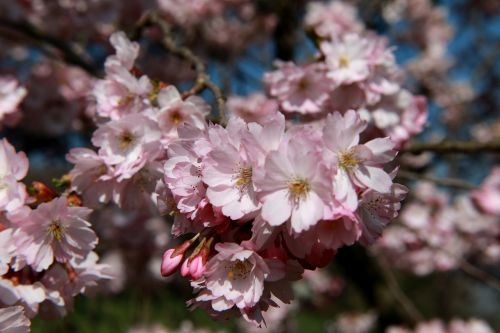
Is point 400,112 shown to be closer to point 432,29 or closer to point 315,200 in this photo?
point 315,200

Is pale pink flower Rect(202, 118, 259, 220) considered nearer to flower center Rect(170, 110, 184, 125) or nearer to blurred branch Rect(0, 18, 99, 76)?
flower center Rect(170, 110, 184, 125)

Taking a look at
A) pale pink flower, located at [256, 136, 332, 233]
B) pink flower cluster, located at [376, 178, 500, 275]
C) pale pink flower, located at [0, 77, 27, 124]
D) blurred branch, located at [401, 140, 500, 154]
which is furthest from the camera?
pink flower cluster, located at [376, 178, 500, 275]

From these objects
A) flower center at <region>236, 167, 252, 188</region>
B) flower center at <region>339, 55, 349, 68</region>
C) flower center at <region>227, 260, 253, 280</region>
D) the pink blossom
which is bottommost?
flower center at <region>227, 260, 253, 280</region>

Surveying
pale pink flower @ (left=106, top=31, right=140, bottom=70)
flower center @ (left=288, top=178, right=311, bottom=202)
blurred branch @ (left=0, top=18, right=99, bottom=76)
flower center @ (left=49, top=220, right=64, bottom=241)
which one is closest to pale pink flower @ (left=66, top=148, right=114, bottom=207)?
flower center @ (left=49, top=220, right=64, bottom=241)

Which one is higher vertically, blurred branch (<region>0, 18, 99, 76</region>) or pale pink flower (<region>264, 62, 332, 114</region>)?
pale pink flower (<region>264, 62, 332, 114</region>)

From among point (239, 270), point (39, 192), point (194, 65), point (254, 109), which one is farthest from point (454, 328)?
point (39, 192)

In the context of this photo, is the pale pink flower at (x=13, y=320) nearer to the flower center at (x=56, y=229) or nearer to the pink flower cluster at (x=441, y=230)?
the flower center at (x=56, y=229)

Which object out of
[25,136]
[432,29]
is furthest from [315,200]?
[432,29]
